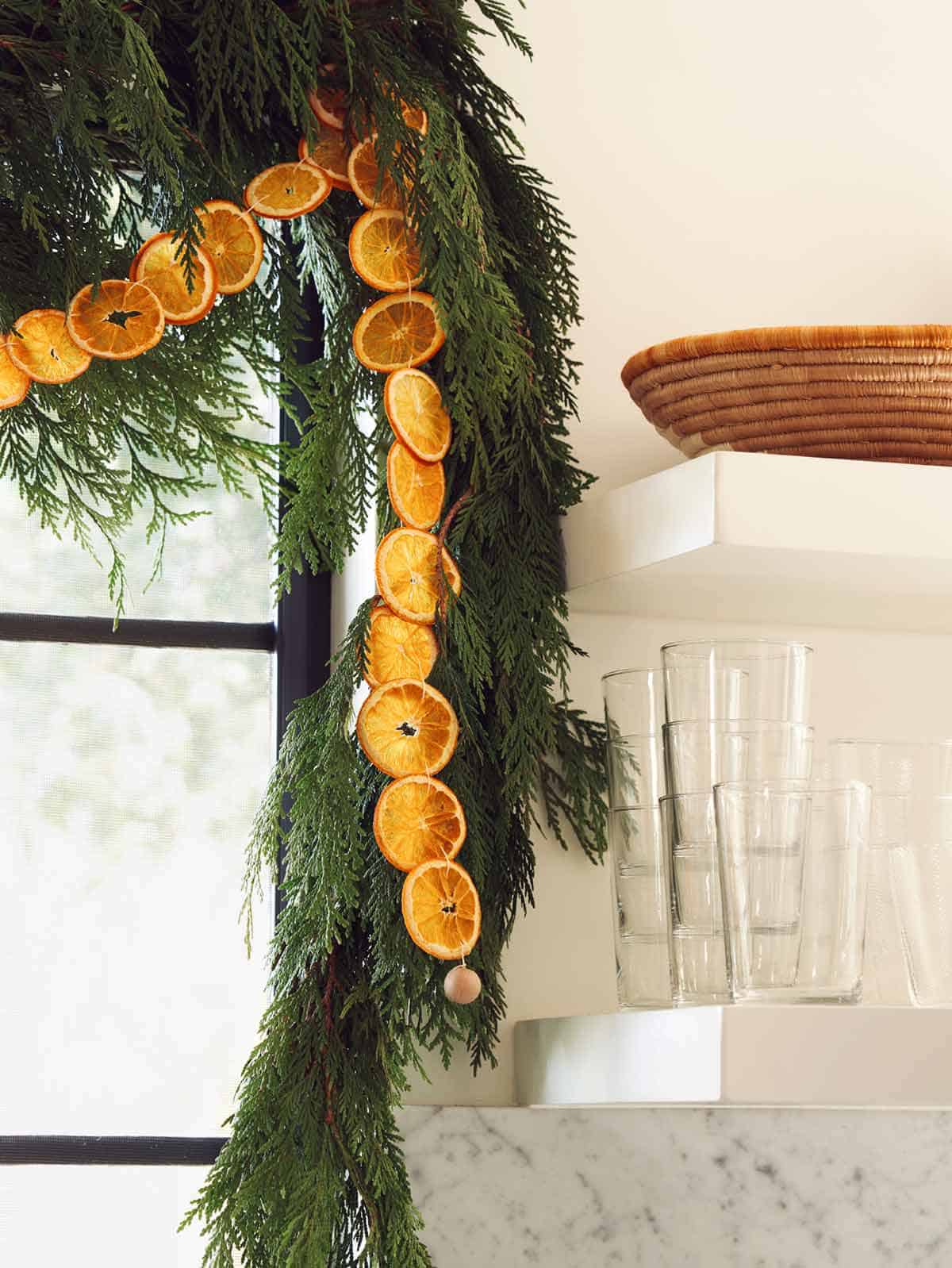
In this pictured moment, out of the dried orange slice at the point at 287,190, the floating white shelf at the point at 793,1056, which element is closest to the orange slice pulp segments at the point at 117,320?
the dried orange slice at the point at 287,190

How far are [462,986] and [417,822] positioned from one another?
109 millimetres

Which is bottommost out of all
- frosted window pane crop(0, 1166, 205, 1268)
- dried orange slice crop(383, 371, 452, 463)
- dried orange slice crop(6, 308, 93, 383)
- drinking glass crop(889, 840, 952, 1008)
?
frosted window pane crop(0, 1166, 205, 1268)

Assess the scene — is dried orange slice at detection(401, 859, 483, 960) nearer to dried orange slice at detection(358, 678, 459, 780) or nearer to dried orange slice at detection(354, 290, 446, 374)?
dried orange slice at detection(358, 678, 459, 780)

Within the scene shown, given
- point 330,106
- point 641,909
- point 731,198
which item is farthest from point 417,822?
point 731,198

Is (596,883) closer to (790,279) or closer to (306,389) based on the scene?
(306,389)

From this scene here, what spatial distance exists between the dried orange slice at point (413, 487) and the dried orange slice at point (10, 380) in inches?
9.7

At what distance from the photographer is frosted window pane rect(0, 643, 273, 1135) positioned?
1193 mm

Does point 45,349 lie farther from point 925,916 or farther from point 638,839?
point 925,916

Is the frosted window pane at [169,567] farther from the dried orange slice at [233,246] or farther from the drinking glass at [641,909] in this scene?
the drinking glass at [641,909]

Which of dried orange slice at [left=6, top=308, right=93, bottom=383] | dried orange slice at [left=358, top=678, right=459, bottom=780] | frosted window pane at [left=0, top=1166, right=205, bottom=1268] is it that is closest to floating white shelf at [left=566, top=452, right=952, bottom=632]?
dried orange slice at [left=358, top=678, right=459, bottom=780]

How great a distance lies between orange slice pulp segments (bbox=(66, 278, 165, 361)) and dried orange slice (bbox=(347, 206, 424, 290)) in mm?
142

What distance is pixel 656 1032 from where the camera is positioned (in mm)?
951

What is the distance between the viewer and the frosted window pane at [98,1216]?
3.81 ft

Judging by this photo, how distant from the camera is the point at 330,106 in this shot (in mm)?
1106
